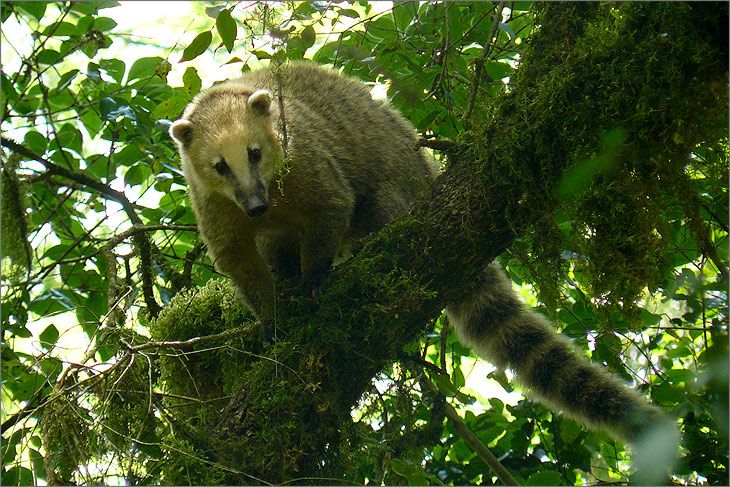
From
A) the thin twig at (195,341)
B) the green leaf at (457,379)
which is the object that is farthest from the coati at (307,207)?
the green leaf at (457,379)

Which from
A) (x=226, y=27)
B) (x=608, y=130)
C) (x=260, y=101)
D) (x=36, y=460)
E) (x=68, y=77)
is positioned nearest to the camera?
(x=608, y=130)

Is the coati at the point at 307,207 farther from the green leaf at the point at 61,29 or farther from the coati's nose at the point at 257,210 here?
the green leaf at the point at 61,29

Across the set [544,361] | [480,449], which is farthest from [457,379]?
[544,361]

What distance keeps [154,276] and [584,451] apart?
2.84 m

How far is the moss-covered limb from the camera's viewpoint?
9.55 ft

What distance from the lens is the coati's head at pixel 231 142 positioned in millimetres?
4125

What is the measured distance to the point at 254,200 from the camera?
3.91 metres

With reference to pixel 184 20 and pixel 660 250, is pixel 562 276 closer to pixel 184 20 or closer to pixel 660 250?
pixel 660 250

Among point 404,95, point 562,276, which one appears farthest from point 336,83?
point 562,276

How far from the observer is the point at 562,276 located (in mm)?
3598

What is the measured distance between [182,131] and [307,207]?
36.0 inches

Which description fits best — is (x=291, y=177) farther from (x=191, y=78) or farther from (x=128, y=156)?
(x=128, y=156)

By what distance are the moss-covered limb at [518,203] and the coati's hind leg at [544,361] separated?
689 mm

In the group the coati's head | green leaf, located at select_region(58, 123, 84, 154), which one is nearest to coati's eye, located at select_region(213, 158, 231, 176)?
the coati's head
